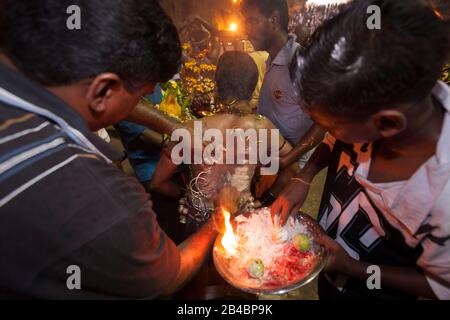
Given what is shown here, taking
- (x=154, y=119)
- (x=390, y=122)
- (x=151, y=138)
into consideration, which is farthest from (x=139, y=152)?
(x=390, y=122)

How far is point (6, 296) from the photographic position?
106 cm

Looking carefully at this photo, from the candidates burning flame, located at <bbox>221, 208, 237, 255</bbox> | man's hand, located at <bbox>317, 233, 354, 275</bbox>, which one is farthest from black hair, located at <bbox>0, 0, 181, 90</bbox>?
man's hand, located at <bbox>317, 233, 354, 275</bbox>

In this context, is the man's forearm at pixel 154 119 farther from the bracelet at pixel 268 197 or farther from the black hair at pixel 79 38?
the bracelet at pixel 268 197

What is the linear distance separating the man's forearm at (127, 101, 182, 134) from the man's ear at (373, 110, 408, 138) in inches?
73.1

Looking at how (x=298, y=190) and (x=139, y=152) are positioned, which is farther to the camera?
(x=139, y=152)

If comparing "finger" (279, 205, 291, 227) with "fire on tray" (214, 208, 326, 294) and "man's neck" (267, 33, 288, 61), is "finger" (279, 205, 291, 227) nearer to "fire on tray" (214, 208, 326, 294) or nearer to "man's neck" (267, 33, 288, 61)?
"fire on tray" (214, 208, 326, 294)

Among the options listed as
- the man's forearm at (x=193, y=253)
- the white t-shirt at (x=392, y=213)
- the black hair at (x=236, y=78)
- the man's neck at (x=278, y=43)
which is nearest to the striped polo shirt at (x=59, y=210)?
the man's forearm at (x=193, y=253)

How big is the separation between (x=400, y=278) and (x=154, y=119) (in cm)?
231

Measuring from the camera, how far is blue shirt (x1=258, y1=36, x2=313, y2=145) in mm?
3777

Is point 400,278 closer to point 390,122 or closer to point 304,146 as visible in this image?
point 390,122

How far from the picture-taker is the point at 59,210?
1.01 meters
